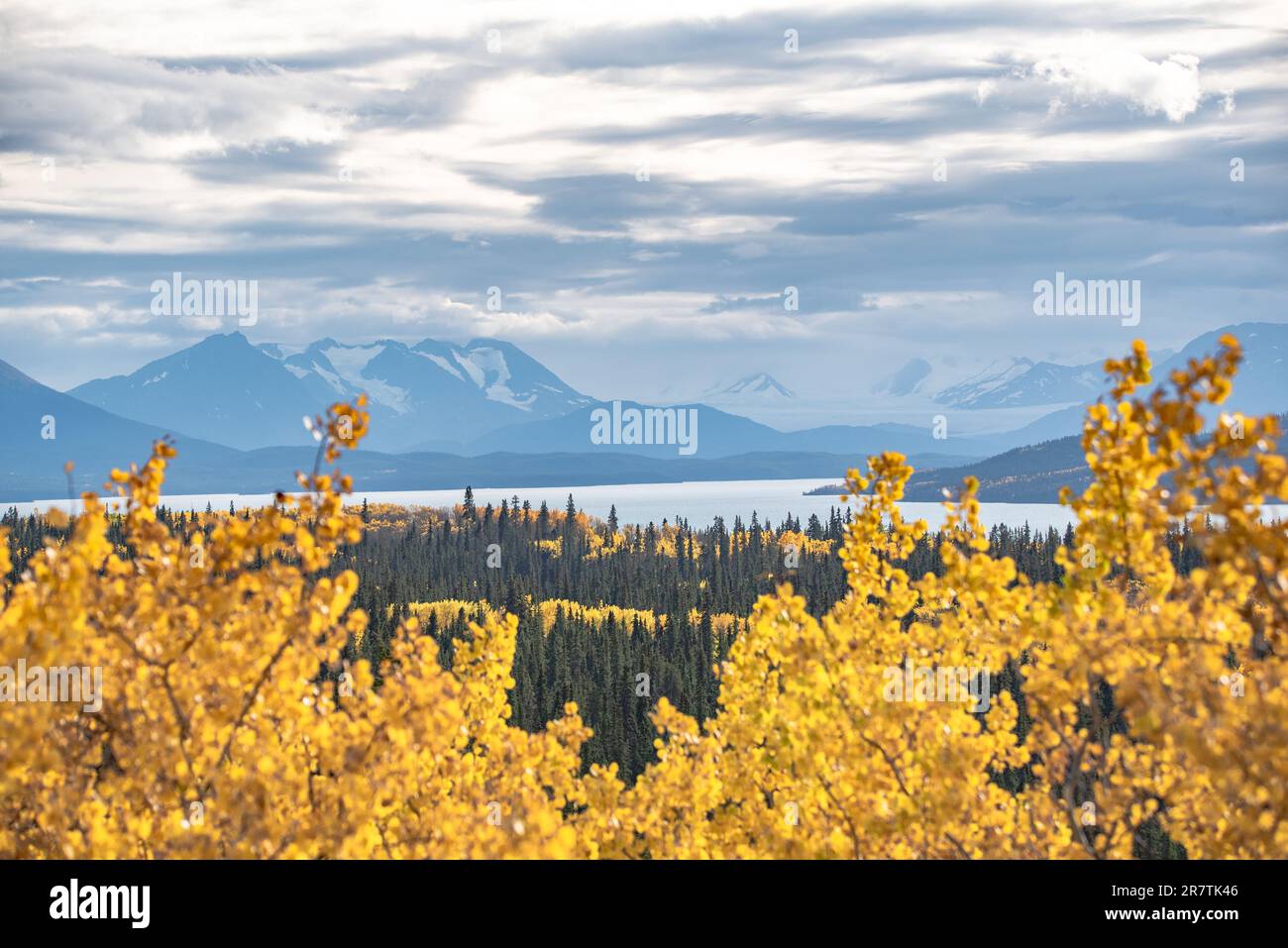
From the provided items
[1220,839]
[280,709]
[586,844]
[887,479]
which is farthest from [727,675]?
[280,709]

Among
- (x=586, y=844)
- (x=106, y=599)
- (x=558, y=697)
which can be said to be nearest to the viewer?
(x=106, y=599)

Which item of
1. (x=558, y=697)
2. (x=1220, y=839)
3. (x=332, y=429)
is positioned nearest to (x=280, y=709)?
(x=332, y=429)

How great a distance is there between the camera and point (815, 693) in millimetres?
16141

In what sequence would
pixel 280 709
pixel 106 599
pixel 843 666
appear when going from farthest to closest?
pixel 843 666, pixel 280 709, pixel 106 599

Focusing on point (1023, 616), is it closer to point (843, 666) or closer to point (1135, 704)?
point (843, 666)

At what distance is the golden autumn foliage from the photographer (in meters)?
10.6

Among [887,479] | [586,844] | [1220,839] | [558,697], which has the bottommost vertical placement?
[558,697]

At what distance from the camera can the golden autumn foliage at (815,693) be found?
34.8 ft

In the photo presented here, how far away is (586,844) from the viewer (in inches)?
805

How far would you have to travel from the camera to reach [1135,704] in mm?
10055

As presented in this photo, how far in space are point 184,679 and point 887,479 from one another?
10.8 m

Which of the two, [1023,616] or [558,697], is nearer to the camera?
[1023,616]

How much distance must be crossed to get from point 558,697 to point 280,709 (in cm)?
13389

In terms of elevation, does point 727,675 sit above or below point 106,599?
below
